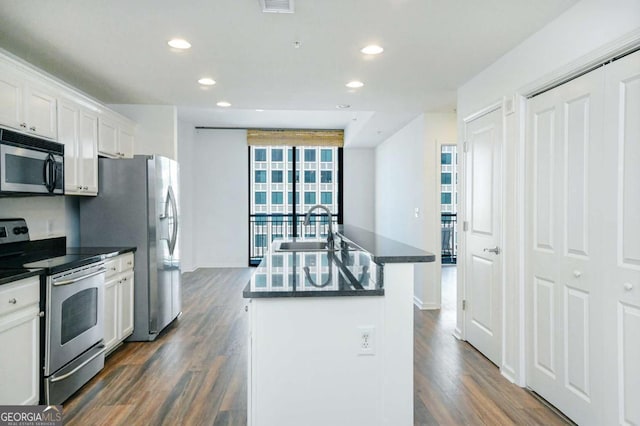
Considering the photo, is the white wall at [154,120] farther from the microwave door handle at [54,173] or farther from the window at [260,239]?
the window at [260,239]

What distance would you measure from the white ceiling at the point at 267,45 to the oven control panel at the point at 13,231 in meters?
1.28

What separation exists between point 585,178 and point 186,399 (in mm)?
2792

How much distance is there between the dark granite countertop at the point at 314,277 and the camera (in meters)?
1.80

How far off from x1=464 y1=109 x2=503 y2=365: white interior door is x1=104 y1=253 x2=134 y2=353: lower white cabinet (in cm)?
Answer: 312

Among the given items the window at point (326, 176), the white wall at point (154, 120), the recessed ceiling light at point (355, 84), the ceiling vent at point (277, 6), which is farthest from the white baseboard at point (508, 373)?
the window at point (326, 176)

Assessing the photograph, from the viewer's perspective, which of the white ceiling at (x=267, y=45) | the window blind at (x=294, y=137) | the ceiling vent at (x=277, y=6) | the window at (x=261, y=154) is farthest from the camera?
the window at (x=261, y=154)

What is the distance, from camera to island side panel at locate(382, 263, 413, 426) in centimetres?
186

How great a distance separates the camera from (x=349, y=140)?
7.34m

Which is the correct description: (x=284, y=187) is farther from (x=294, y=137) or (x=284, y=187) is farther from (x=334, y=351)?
(x=334, y=351)

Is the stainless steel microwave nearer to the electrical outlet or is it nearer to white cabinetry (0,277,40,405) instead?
white cabinetry (0,277,40,405)

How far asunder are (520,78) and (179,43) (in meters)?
2.42

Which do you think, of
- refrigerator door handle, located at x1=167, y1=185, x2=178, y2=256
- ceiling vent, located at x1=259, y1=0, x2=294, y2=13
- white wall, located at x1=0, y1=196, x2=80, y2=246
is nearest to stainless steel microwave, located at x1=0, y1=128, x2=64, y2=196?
white wall, located at x1=0, y1=196, x2=80, y2=246

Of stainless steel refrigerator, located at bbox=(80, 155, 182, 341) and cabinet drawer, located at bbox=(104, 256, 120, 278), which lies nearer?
cabinet drawer, located at bbox=(104, 256, 120, 278)

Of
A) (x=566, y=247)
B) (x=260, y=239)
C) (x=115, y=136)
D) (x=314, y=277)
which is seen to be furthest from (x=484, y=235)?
(x=260, y=239)
